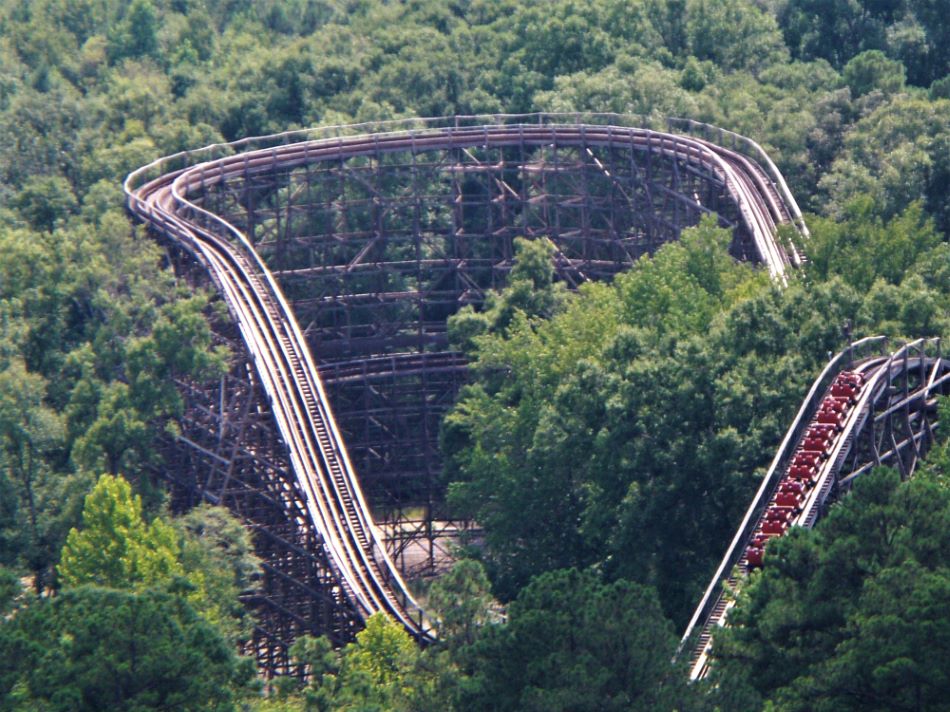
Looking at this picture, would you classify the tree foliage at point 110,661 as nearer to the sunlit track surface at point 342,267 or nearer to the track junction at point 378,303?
the track junction at point 378,303

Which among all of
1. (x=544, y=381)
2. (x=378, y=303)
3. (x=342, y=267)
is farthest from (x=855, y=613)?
(x=342, y=267)

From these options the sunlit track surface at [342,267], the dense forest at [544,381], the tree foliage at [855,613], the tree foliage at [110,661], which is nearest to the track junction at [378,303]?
the sunlit track surface at [342,267]

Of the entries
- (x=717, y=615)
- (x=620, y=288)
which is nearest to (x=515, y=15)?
(x=620, y=288)

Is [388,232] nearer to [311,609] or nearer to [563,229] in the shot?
[563,229]

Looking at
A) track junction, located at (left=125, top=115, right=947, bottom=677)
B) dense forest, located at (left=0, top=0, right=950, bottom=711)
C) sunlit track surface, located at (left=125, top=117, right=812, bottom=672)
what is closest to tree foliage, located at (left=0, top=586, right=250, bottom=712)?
dense forest, located at (left=0, top=0, right=950, bottom=711)

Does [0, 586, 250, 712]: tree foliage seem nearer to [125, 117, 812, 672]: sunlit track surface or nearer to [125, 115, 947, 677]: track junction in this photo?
[125, 115, 947, 677]: track junction

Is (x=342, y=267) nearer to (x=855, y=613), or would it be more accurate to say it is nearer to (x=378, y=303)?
(x=378, y=303)

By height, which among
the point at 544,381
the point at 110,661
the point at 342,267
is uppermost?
the point at 342,267
